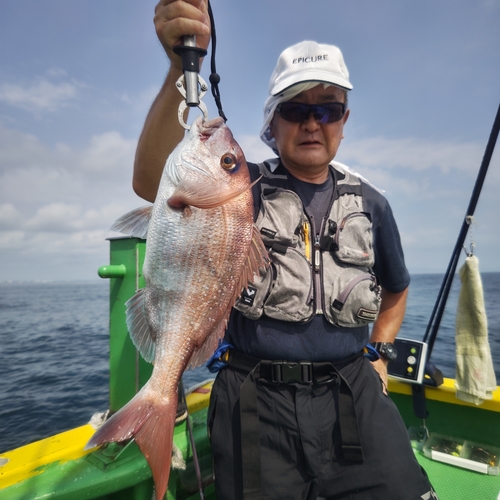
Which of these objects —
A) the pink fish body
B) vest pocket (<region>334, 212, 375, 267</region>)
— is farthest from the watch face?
the pink fish body

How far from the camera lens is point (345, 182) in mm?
2338

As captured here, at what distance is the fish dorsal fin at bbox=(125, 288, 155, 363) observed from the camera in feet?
5.35

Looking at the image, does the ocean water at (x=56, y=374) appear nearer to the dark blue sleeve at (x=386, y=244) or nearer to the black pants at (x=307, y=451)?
the dark blue sleeve at (x=386, y=244)

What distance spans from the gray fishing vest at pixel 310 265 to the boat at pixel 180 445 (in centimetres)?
78

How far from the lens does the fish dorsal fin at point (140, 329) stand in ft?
5.35

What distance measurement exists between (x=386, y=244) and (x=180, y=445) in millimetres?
1802

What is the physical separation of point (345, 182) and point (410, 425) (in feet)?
8.56

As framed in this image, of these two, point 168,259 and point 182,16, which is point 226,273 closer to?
point 168,259

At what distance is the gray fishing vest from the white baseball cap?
0.55m

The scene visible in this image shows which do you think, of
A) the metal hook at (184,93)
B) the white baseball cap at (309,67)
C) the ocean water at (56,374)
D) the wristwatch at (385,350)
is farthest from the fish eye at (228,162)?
the ocean water at (56,374)

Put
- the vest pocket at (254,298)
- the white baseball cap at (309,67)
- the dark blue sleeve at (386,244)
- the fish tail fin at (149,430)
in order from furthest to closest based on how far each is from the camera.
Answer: the dark blue sleeve at (386,244) < the white baseball cap at (309,67) < the vest pocket at (254,298) < the fish tail fin at (149,430)

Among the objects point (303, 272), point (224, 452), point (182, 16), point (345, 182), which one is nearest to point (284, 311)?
point (303, 272)

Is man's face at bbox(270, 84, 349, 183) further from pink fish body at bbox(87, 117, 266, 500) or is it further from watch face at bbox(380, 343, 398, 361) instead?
watch face at bbox(380, 343, 398, 361)

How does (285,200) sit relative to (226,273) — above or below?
above
